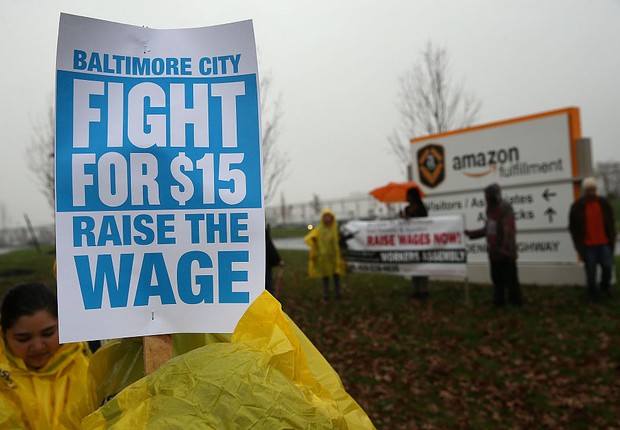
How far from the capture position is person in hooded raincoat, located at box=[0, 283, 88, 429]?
1995 mm

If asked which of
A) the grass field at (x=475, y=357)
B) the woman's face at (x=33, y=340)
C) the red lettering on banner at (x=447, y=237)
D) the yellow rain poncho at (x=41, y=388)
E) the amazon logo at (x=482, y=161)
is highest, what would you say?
the amazon logo at (x=482, y=161)

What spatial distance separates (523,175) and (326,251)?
4.36 metres

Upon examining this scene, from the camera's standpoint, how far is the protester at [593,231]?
27.9 feet

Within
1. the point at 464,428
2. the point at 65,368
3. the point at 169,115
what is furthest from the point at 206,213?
the point at 464,428

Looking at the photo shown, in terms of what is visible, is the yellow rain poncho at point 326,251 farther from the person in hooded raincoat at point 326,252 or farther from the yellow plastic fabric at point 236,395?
the yellow plastic fabric at point 236,395

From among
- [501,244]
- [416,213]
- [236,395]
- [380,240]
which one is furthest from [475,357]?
[236,395]

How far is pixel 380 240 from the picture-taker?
10.2m

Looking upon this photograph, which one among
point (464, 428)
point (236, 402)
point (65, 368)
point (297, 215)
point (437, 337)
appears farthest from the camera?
point (297, 215)

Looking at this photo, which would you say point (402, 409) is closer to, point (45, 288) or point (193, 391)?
point (45, 288)

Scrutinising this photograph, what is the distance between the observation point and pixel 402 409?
5270 mm

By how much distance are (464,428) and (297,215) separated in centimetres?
4337

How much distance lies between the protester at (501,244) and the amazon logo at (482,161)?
112 inches

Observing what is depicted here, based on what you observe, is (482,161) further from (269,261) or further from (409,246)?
(269,261)

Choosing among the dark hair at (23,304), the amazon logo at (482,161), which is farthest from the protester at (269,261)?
the dark hair at (23,304)
